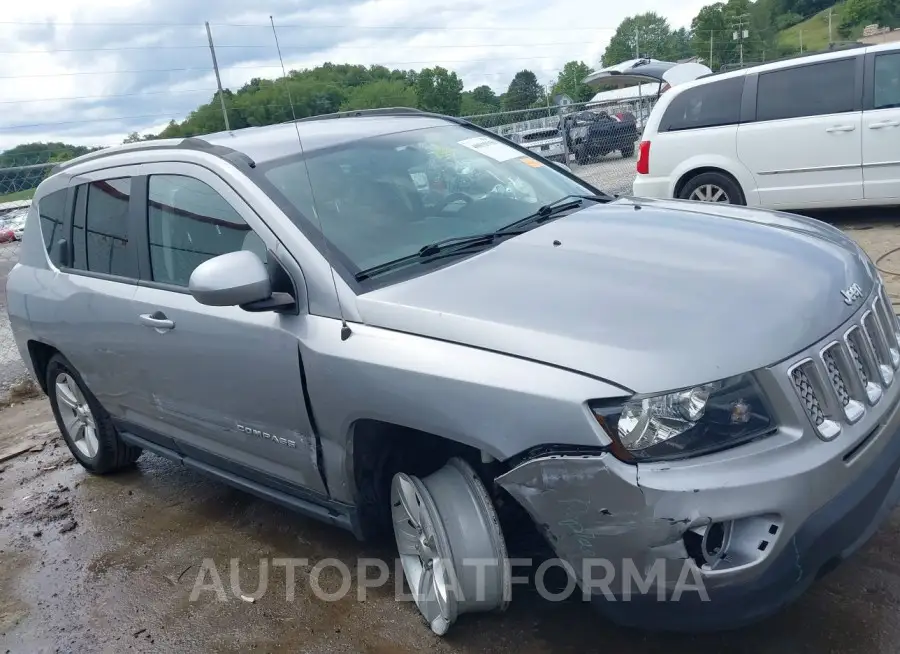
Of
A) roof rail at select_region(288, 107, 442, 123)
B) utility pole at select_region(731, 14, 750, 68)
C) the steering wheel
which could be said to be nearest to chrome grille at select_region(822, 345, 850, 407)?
the steering wheel

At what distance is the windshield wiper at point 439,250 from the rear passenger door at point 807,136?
5719mm

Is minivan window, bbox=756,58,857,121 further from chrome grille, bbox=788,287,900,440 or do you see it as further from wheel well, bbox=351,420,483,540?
wheel well, bbox=351,420,483,540

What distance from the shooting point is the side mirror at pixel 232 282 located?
274 centimetres

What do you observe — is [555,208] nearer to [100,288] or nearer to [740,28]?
[100,288]

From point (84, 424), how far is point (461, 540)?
3.12 meters

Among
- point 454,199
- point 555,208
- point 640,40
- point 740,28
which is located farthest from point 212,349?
point 640,40

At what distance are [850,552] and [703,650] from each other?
587 mm

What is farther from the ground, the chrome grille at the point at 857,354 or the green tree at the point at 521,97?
the green tree at the point at 521,97

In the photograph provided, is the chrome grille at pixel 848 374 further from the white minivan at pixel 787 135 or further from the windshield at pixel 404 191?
the white minivan at pixel 787 135

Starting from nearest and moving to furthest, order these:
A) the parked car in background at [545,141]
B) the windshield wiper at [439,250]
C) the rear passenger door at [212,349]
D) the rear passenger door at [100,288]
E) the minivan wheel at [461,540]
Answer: the minivan wheel at [461,540] → the windshield wiper at [439,250] → the rear passenger door at [212,349] → the rear passenger door at [100,288] → the parked car in background at [545,141]

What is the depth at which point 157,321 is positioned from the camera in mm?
3477

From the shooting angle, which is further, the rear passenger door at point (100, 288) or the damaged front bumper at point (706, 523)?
the rear passenger door at point (100, 288)

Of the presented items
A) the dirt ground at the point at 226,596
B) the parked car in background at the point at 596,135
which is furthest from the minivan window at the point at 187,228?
the parked car in background at the point at 596,135

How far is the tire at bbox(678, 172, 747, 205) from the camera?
818cm
